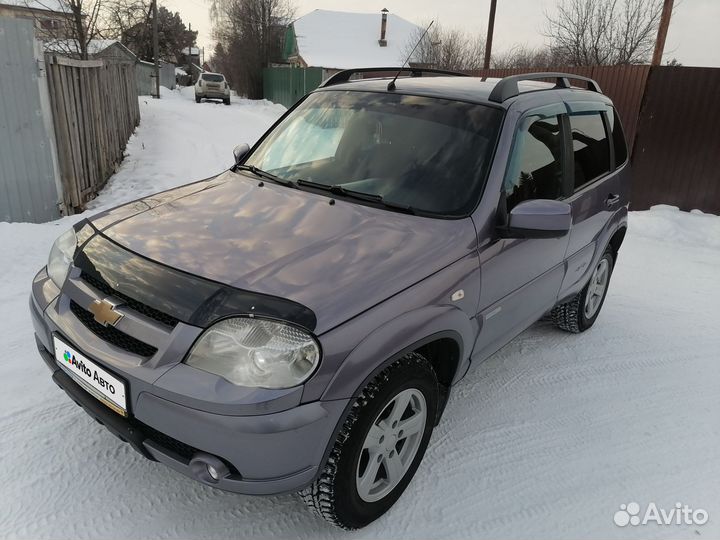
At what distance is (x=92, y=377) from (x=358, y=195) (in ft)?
4.83

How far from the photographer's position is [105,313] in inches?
82.0

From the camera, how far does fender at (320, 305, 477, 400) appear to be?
6.28 ft

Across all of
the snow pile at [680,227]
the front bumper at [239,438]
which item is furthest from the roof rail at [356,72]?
the snow pile at [680,227]

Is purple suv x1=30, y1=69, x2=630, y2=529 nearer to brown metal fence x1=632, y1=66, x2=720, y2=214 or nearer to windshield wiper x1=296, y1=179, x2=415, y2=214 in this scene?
windshield wiper x1=296, y1=179, x2=415, y2=214

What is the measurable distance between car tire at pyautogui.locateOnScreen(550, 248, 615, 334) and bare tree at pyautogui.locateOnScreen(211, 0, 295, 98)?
120 ft

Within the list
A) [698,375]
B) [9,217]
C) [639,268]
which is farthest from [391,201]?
[9,217]

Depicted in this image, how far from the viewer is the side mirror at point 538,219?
256 centimetres

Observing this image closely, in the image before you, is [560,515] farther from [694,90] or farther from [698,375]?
[694,90]

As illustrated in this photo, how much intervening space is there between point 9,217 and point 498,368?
5.23 m

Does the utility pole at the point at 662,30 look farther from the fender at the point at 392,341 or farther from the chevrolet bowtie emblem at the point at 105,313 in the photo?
the chevrolet bowtie emblem at the point at 105,313

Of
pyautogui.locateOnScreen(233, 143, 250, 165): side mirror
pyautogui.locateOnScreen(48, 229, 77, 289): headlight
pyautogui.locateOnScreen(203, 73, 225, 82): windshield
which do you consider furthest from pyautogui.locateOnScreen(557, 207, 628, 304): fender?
pyautogui.locateOnScreen(203, 73, 225, 82): windshield

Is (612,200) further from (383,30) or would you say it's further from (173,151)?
(383,30)

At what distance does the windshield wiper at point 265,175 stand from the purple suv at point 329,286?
22mm

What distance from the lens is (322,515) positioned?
7.13 ft
